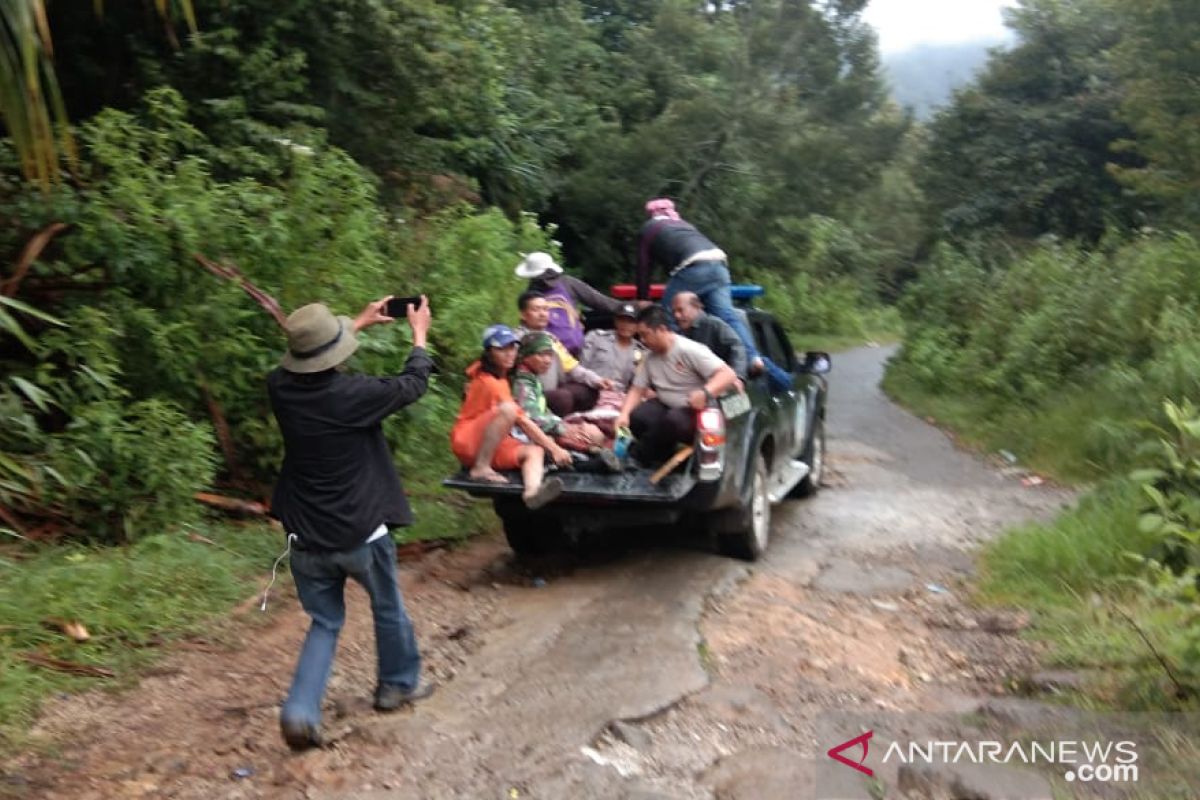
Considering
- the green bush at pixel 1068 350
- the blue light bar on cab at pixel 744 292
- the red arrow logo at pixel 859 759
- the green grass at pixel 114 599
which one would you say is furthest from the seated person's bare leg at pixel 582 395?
the green bush at pixel 1068 350

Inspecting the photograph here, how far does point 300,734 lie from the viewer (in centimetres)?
439

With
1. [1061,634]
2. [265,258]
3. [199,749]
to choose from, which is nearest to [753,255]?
[265,258]

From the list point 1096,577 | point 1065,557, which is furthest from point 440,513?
point 1096,577

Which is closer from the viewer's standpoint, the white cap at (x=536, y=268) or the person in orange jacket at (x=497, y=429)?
the person in orange jacket at (x=497, y=429)

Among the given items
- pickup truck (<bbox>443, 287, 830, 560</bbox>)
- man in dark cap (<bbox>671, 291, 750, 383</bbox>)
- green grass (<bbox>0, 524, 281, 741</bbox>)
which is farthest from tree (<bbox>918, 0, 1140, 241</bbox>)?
green grass (<bbox>0, 524, 281, 741</bbox>)

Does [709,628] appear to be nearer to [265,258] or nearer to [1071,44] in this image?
[265,258]

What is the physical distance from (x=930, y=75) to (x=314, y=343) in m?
30.1

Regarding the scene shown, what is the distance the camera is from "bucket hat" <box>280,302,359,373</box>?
4543mm

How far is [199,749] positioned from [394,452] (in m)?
4.51

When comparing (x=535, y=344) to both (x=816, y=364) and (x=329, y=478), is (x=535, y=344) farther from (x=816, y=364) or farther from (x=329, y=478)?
(x=816, y=364)

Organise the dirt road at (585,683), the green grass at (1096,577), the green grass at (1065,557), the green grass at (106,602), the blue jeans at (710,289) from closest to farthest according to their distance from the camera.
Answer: the dirt road at (585,683), the green grass at (1096,577), the green grass at (106,602), the green grass at (1065,557), the blue jeans at (710,289)

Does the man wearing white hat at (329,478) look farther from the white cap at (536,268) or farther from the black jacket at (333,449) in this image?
the white cap at (536,268)

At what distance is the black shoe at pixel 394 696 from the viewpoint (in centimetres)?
487

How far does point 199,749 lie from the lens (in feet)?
15.0
